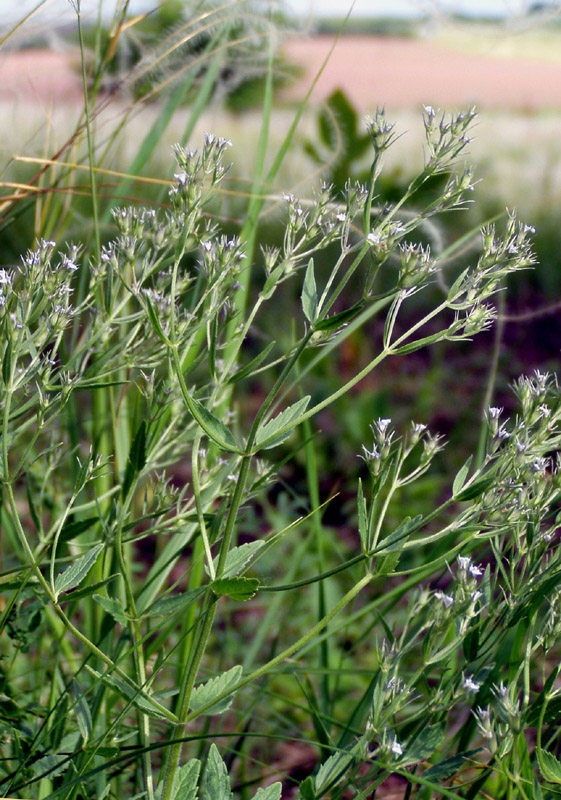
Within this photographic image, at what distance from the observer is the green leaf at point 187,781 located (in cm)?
76

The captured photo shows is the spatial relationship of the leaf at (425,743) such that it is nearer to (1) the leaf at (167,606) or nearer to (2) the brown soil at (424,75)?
(1) the leaf at (167,606)

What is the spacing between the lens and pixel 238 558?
775 millimetres

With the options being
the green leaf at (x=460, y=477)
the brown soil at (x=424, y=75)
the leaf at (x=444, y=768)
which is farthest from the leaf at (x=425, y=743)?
the brown soil at (x=424, y=75)

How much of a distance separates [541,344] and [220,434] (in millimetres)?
3489

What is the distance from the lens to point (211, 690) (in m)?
0.84

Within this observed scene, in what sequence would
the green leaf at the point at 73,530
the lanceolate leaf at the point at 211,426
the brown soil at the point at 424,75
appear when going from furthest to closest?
1. the brown soil at the point at 424,75
2. the green leaf at the point at 73,530
3. the lanceolate leaf at the point at 211,426

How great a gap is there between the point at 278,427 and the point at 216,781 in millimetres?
357

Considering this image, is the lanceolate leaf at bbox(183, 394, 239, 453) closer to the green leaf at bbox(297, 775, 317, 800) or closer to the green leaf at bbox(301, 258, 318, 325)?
the green leaf at bbox(301, 258, 318, 325)

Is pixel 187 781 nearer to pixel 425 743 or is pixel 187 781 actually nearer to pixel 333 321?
pixel 425 743

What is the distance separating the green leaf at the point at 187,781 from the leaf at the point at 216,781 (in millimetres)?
12

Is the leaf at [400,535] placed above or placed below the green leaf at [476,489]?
below

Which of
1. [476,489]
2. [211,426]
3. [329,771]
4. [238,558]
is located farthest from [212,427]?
[329,771]

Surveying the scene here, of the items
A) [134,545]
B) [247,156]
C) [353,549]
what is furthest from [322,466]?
[247,156]

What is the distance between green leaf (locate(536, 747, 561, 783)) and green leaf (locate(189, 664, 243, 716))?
30 centimetres
